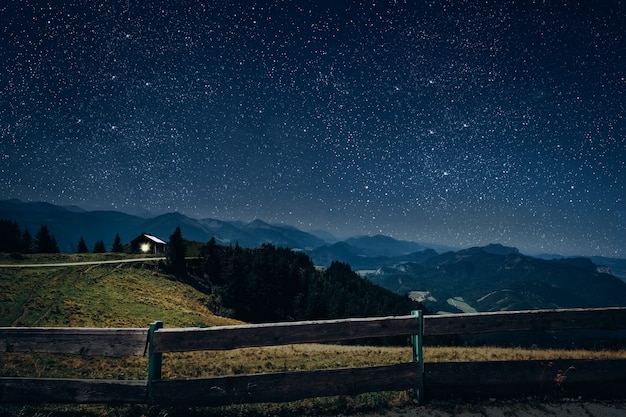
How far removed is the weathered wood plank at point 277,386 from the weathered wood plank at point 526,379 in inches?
28.7

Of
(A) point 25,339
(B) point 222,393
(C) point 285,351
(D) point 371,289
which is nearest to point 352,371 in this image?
(B) point 222,393

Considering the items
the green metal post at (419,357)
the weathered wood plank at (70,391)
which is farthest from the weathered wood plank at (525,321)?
the weathered wood plank at (70,391)

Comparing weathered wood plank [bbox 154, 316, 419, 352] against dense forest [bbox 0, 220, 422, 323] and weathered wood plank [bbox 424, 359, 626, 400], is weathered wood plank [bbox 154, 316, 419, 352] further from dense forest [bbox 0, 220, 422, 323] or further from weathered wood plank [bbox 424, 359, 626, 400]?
dense forest [bbox 0, 220, 422, 323]

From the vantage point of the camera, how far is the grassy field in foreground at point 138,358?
6836mm

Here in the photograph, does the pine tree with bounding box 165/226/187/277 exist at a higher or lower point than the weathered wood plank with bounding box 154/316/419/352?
lower

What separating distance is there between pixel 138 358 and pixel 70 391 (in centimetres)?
1201

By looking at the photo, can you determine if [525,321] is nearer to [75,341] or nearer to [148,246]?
[75,341]

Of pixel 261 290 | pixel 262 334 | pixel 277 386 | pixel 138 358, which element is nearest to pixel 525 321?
pixel 277 386

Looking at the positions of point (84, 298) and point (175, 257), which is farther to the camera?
point (175, 257)

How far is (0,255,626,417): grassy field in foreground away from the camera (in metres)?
6.84

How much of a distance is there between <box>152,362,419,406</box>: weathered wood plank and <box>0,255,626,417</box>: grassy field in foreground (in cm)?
35

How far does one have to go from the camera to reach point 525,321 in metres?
7.39

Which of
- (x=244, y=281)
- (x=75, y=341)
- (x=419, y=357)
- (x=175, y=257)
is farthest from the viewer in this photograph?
(x=244, y=281)

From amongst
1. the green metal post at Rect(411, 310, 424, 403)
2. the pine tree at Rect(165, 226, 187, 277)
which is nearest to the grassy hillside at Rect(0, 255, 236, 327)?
the pine tree at Rect(165, 226, 187, 277)
